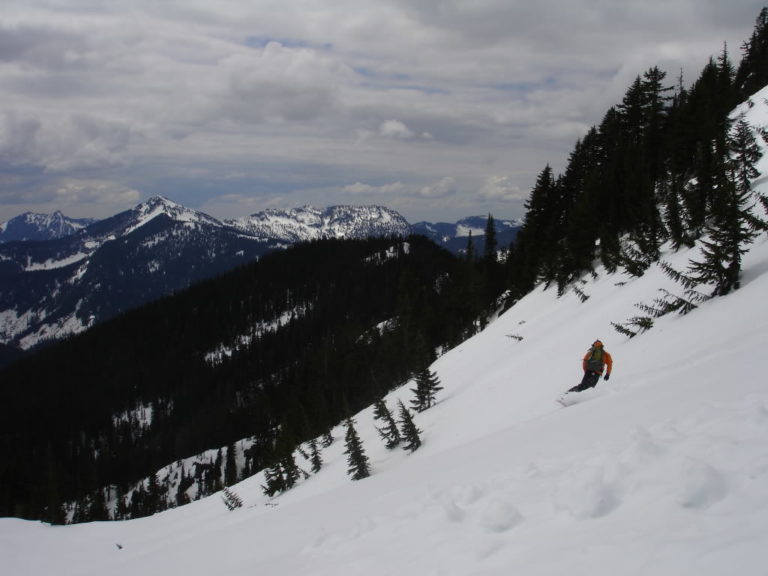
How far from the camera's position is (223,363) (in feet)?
510

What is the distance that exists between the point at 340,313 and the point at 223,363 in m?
42.4

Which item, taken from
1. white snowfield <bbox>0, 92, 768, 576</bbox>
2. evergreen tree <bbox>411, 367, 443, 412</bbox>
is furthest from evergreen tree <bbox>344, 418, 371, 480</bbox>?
evergreen tree <bbox>411, 367, 443, 412</bbox>

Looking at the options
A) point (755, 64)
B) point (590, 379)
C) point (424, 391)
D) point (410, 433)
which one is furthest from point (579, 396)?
point (755, 64)

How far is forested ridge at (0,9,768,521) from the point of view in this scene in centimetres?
2852

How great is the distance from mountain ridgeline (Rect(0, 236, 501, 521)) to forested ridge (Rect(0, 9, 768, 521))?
0.58 meters

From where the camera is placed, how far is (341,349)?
96.2m

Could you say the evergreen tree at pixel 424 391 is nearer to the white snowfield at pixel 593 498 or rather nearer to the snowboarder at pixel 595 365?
the white snowfield at pixel 593 498

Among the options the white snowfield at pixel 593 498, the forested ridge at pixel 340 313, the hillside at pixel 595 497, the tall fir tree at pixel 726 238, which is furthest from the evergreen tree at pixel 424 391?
the tall fir tree at pixel 726 238

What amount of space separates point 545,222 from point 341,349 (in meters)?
55.2

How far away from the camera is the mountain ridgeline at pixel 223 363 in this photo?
256 ft

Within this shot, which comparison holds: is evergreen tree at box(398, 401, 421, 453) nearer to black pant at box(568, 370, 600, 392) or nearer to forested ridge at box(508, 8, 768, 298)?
black pant at box(568, 370, 600, 392)

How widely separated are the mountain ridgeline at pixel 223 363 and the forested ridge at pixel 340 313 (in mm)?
577

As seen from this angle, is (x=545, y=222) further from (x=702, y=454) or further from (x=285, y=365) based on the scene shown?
(x=285, y=365)

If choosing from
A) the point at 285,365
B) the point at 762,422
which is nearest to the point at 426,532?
the point at 762,422
